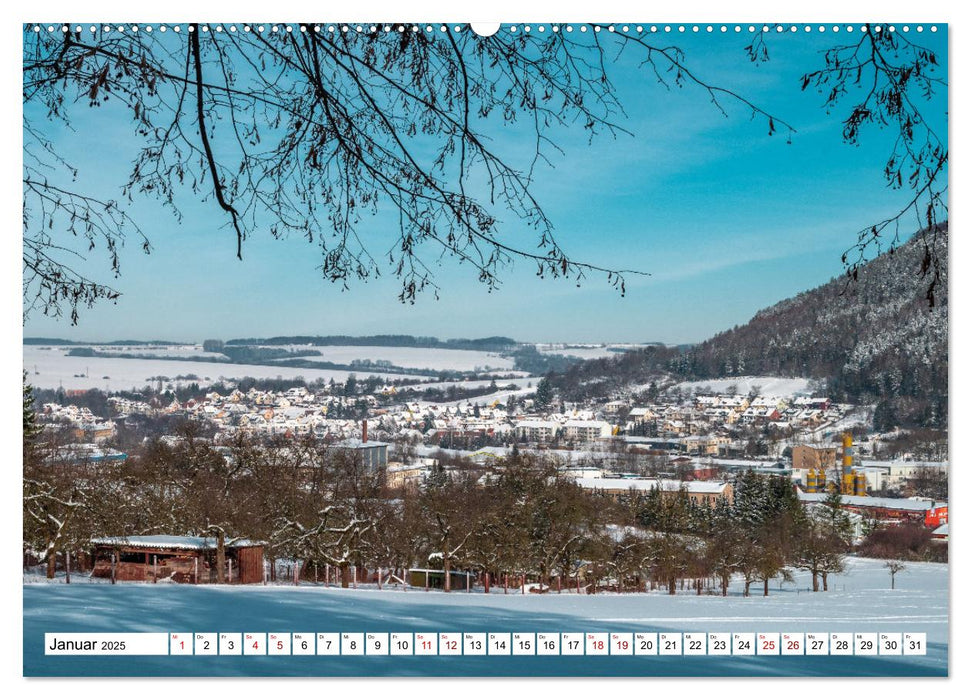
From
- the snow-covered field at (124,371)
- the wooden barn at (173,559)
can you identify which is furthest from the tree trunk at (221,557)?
the snow-covered field at (124,371)

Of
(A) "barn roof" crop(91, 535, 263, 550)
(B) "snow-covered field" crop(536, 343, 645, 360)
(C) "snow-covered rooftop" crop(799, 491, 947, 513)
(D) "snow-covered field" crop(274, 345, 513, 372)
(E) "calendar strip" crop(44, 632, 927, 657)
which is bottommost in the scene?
(E) "calendar strip" crop(44, 632, 927, 657)

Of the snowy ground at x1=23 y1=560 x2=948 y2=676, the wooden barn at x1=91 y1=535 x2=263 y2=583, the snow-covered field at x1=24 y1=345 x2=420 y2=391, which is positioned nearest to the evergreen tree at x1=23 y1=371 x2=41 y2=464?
the snow-covered field at x1=24 y1=345 x2=420 y2=391

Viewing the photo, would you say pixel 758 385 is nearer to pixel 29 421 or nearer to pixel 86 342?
pixel 86 342

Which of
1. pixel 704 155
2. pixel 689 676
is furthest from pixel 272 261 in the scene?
pixel 689 676

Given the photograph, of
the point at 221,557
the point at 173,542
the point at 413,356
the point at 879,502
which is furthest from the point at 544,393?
the point at 173,542

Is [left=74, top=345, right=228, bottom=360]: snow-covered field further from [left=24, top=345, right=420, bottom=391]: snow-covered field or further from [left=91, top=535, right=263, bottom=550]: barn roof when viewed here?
[left=91, top=535, right=263, bottom=550]: barn roof
